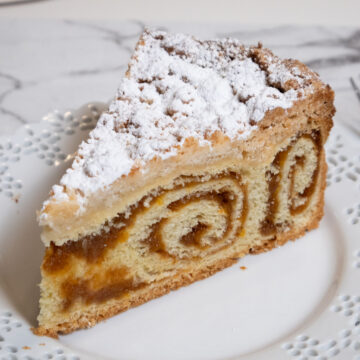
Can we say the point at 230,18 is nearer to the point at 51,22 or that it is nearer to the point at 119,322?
the point at 51,22

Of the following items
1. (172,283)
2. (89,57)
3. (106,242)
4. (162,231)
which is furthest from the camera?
(89,57)

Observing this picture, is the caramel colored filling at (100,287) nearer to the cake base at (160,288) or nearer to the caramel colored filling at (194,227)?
the cake base at (160,288)

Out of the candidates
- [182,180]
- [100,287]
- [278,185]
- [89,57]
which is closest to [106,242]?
[100,287]

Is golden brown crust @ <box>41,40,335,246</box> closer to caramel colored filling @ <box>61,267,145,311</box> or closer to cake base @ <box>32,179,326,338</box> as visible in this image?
caramel colored filling @ <box>61,267,145,311</box>

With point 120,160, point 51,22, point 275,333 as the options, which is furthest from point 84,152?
point 51,22

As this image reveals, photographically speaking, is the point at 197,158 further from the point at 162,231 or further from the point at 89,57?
the point at 89,57

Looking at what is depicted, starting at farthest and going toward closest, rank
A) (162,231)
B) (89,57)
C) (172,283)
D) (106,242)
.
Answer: (89,57), (172,283), (162,231), (106,242)
